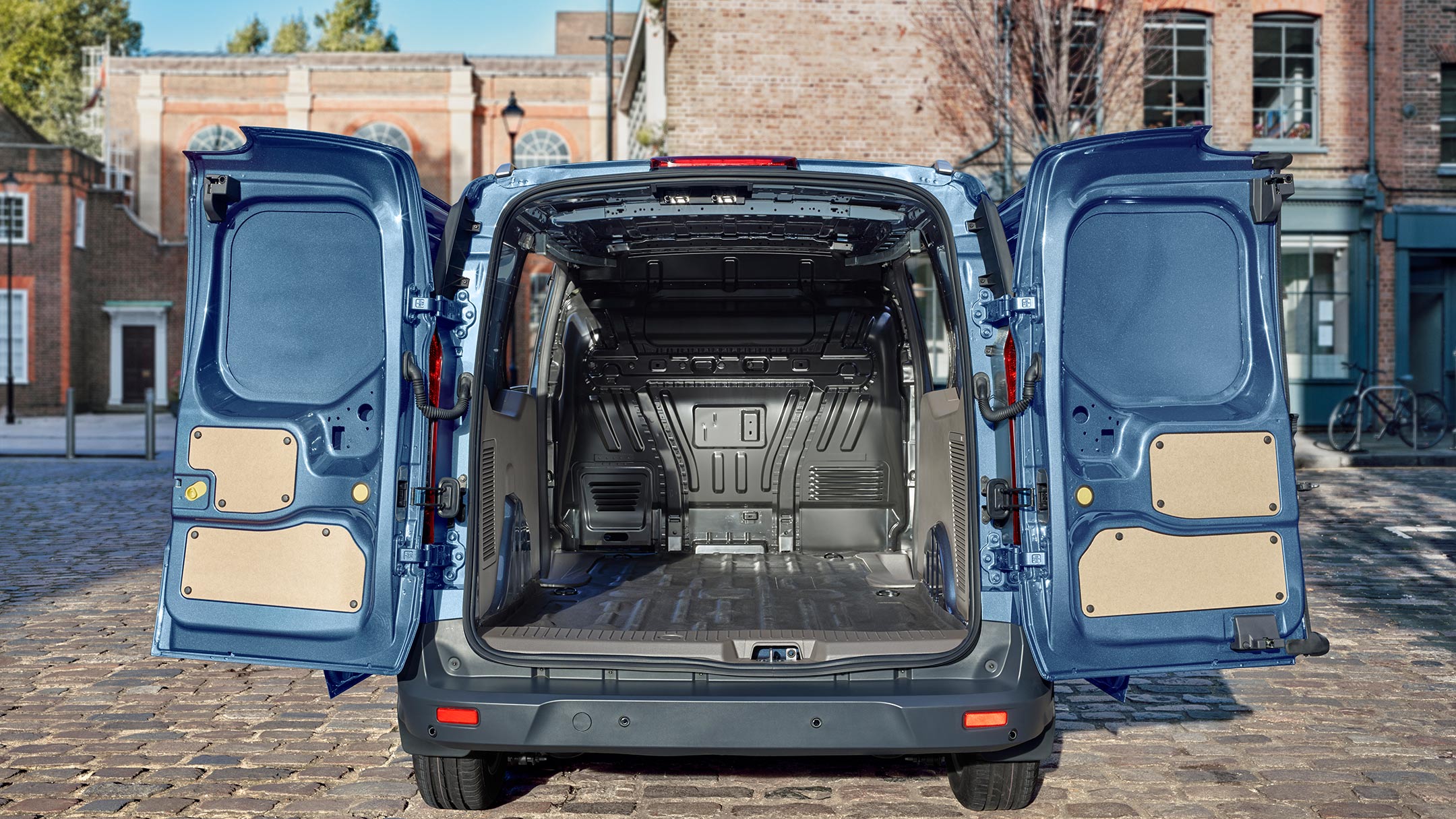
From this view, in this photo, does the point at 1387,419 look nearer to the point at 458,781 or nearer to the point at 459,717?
the point at 458,781

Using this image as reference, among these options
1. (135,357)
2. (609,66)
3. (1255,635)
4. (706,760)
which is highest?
(609,66)

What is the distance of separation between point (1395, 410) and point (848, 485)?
50.0 feet

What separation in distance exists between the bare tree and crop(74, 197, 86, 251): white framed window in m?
27.6

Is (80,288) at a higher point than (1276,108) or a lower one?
lower

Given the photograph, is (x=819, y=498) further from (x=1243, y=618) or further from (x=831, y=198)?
(x=1243, y=618)

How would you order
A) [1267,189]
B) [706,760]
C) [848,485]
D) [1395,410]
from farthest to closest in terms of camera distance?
1. [1395,410]
2. [848,485]
3. [706,760]
4. [1267,189]

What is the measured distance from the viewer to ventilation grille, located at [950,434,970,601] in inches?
149

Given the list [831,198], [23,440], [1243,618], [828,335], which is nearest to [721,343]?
[828,335]

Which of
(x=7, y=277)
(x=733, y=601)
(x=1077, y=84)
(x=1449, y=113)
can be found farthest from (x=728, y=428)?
(x=7, y=277)

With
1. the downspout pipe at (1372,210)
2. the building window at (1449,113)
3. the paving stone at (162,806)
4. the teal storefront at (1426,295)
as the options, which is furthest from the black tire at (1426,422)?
the paving stone at (162,806)

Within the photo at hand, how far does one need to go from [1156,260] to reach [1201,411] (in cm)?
45

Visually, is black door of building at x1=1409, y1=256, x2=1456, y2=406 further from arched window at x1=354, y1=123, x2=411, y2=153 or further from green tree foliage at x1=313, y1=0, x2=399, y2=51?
green tree foliage at x1=313, y1=0, x2=399, y2=51

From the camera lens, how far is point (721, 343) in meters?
6.12

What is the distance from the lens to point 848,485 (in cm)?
595
